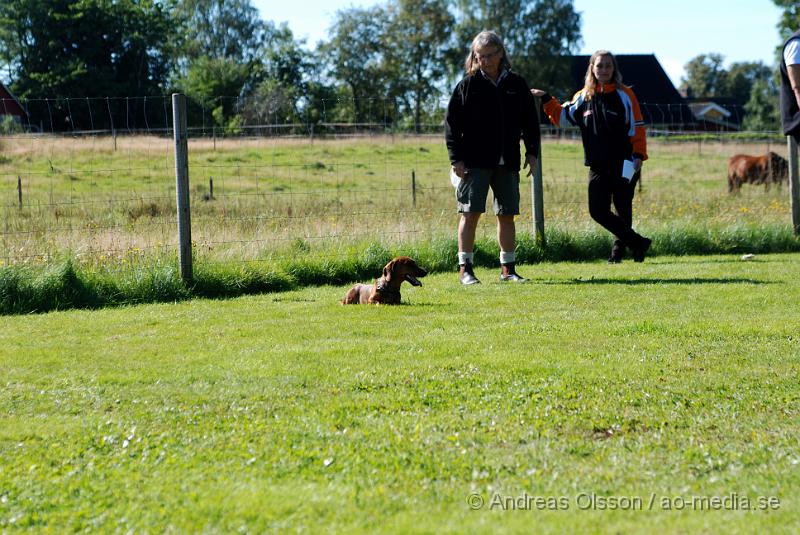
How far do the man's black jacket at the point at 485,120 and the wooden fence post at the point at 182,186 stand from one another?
8.19ft

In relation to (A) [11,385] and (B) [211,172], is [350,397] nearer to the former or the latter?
(A) [11,385]

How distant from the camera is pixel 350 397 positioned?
15.2 feet

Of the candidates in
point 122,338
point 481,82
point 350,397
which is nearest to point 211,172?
point 481,82

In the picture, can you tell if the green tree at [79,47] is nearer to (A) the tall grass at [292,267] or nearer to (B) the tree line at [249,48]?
(B) the tree line at [249,48]

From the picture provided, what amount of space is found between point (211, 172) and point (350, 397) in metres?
19.7

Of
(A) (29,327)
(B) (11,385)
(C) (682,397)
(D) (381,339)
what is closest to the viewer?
(C) (682,397)

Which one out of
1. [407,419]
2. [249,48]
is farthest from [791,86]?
[249,48]

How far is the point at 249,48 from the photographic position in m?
72.4

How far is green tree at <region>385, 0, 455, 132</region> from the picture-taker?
64.8 m

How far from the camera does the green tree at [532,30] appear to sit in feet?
198

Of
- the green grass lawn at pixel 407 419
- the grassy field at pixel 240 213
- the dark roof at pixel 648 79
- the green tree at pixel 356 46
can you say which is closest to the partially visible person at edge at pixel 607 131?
the grassy field at pixel 240 213

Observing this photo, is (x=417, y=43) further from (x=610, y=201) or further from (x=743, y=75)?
(x=743, y=75)

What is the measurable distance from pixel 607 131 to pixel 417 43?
5734 centimetres

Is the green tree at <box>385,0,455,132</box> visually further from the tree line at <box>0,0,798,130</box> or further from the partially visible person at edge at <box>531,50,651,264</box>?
the partially visible person at edge at <box>531,50,651,264</box>
